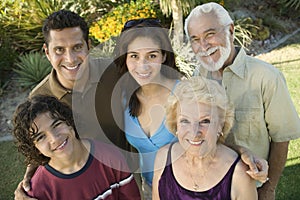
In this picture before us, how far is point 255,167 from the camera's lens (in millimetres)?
1866

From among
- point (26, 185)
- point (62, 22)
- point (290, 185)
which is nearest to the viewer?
point (26, 185)

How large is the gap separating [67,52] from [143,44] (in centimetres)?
66

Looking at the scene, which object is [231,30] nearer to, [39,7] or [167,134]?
[167,134]

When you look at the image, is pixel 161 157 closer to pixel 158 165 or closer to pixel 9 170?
pixel 158 165

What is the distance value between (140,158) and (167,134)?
0.29 metres

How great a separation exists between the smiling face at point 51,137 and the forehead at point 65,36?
0.80m

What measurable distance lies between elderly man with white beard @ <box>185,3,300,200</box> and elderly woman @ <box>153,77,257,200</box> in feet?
0.95

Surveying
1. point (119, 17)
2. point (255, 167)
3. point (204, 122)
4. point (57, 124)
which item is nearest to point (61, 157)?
point (57, 124)

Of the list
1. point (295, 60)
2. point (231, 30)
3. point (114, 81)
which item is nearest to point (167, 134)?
point (114, 81)

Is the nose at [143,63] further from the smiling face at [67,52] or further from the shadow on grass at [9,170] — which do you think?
the shadow on grass at [9,170]

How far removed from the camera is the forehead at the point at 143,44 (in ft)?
7.49

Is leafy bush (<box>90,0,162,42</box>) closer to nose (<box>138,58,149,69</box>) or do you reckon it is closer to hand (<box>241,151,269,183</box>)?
nose (<box>138,58,149,69</box>)

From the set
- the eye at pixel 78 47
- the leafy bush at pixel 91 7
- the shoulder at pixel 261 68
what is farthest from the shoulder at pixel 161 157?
the leafy bush at pixel 91 7

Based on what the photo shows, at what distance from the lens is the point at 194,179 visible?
204cm
